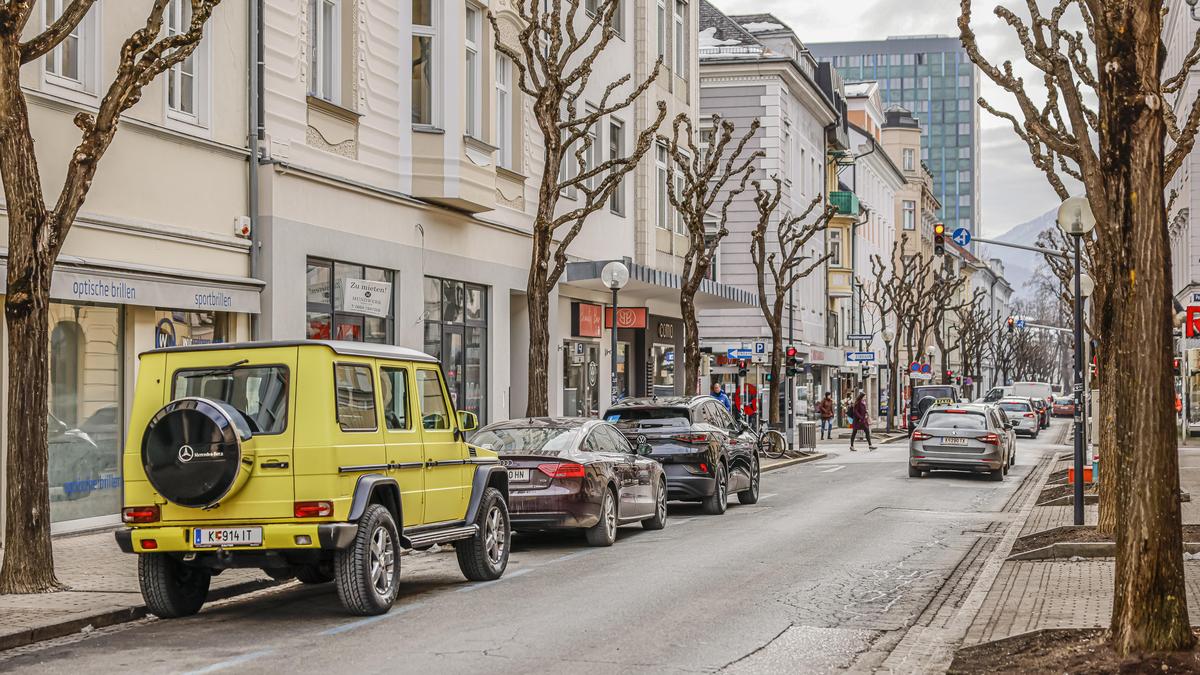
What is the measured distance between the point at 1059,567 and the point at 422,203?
1322 centimetres

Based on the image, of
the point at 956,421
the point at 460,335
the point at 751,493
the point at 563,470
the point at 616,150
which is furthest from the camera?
the point at 616,150

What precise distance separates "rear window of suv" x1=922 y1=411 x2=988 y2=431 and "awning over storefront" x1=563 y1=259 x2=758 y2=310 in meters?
6.65

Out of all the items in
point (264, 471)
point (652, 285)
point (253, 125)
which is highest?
point (253, 125)

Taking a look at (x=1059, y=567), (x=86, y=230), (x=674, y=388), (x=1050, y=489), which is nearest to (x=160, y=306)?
(x=86, y=230)

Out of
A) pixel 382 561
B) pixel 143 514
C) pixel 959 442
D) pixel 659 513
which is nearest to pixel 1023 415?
pixel 959 442

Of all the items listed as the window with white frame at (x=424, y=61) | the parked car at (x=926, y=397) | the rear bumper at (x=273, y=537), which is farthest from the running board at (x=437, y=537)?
the parked car at (x=926, y=397)

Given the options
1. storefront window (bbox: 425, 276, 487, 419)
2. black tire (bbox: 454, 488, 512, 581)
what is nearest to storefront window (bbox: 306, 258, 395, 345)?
storefront window (bbox: 425, 276, 487, 419)

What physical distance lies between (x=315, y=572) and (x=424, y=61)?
1406 cm

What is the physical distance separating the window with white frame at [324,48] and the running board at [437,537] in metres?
10.00

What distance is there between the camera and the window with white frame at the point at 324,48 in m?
21.2

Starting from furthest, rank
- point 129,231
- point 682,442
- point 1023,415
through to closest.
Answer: point 1023,415
point 682,442
point 129,231

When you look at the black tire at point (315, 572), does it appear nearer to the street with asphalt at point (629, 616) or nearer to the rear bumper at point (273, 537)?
the street with asphalt at point (629, 616)

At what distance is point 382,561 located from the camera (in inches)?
441

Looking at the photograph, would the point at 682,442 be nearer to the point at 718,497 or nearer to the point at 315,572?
the point at 718,497
